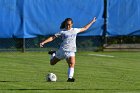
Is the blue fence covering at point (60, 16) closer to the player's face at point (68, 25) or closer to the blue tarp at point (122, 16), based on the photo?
the blue tarp at point (122, 16)

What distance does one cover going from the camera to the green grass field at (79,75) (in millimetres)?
10766

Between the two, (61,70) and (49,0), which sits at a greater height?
(49,0)

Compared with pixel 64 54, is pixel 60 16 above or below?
above

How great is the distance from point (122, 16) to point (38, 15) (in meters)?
3.95

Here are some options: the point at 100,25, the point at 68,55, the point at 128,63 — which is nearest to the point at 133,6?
the point at 100,25

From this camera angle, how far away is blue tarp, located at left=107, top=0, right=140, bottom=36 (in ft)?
77.5

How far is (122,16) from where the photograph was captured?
2367 centimetres

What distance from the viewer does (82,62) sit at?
18.3 meters

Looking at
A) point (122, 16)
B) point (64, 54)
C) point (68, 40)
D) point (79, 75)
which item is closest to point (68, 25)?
point (68, 40)

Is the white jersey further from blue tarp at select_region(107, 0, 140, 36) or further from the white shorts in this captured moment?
blue tarp at select_region(107, 0, 140, 36)

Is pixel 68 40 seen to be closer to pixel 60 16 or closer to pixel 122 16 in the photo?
pixel 60 16

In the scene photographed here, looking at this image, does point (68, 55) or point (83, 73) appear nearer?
point (68, 55)

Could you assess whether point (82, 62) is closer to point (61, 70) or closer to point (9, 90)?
point (61, 70)

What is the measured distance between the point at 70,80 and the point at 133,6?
12274 millimetres
